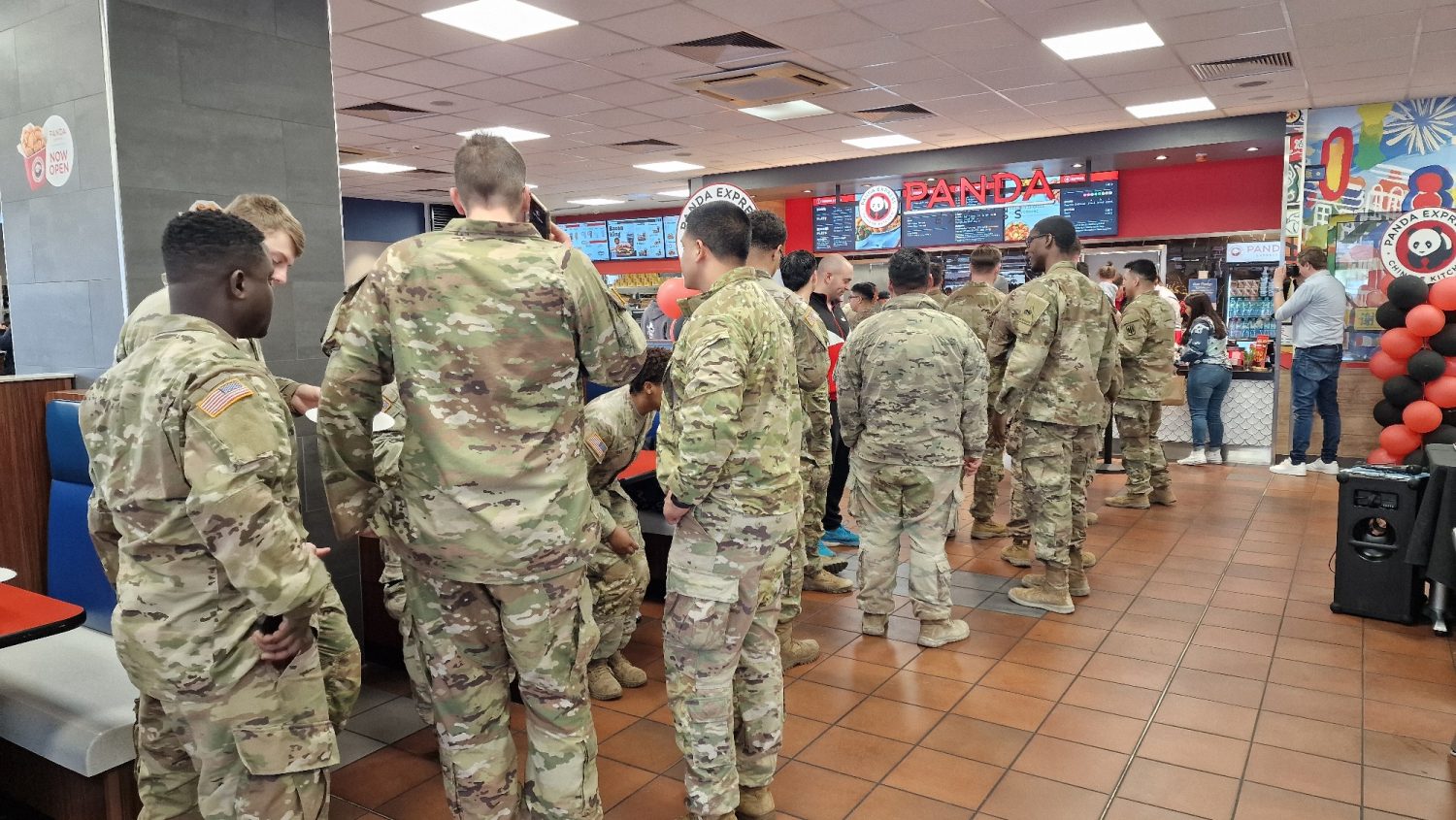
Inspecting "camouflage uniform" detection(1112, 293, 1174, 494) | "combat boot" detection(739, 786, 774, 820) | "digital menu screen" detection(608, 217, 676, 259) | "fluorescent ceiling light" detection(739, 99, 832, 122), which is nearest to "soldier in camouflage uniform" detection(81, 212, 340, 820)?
"combat boot" detection(739, 786, 774, 820)

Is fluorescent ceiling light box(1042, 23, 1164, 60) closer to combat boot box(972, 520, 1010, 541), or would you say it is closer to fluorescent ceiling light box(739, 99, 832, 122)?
fluorescent ceiling light box(739, 99, 832, 122)

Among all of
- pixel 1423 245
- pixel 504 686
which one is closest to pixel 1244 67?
pixel 1423 245

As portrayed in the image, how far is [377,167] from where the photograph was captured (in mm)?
11617

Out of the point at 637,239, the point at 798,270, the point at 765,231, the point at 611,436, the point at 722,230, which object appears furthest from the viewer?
the point at 637,239

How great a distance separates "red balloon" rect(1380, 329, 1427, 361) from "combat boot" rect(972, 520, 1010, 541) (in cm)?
342

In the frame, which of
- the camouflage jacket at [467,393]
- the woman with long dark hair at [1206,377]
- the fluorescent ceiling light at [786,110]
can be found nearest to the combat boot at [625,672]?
the camouflage jacket at [467,393]

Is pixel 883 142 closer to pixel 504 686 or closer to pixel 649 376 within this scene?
pixel 649 376

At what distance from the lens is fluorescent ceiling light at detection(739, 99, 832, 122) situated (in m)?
8.24

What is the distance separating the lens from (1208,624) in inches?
169

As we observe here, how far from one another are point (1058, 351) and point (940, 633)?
145cm

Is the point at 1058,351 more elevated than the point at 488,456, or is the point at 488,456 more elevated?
the point at 1058,351

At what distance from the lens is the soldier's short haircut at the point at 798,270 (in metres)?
4.91

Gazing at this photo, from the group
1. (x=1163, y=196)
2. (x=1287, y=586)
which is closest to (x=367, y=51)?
(x=1287, y=586)

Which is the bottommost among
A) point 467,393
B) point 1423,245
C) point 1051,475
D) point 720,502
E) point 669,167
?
point 1051,475
